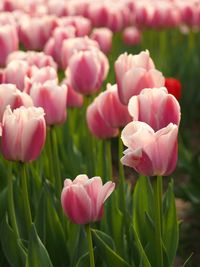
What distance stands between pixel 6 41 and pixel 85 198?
1.82 meters

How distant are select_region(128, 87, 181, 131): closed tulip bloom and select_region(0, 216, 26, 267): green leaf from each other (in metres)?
0.60

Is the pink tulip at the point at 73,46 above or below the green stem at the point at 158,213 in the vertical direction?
above

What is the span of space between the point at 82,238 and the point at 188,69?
3525mm

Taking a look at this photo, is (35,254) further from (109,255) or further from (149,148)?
(149,148)

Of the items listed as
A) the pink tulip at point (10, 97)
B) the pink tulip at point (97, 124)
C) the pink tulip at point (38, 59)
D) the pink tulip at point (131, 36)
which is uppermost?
the pink tulip at point (10, 97)

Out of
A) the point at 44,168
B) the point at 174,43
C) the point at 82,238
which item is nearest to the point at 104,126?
the point at 82,238

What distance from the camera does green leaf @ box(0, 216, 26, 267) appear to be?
2.12 m

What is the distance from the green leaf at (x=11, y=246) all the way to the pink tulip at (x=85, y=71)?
72 cm

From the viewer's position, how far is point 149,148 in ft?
5.44

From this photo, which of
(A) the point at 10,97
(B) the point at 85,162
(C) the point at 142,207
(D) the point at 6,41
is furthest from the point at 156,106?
(D) the point at 6,41

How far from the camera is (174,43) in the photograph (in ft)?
21.0

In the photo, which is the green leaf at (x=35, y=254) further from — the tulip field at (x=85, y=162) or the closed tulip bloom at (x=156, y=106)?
the closed tulip bloom at (x=156, y=106)

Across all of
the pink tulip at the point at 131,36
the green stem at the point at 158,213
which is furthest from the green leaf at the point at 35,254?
the pink tulip at the point at 131,36

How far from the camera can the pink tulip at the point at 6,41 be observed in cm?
338
